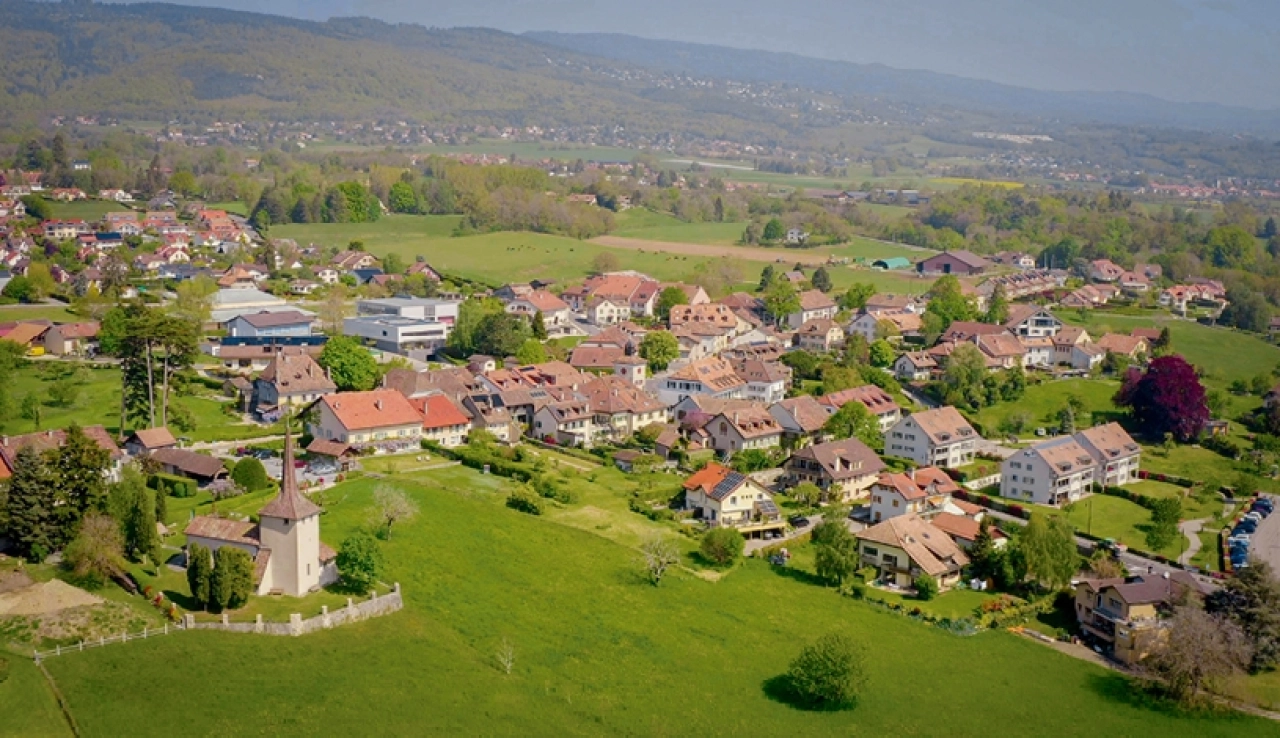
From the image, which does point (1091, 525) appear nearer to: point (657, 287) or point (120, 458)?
point (120, 458)

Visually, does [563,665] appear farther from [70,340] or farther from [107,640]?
[70,340]

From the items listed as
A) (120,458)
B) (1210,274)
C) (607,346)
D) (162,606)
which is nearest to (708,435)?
(607,346)

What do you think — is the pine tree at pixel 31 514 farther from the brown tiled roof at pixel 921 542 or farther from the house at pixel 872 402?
the house at pixel 872 402

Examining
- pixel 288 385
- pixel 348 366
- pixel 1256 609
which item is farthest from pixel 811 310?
pixel 1256 609

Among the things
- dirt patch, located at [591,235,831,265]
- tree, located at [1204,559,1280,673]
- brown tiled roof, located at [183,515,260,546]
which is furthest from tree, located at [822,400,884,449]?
dirt patch, located at [591,235,831,265]

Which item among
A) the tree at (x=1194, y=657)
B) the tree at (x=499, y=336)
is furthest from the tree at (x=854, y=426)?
the tree at (x=1194, y=657)
